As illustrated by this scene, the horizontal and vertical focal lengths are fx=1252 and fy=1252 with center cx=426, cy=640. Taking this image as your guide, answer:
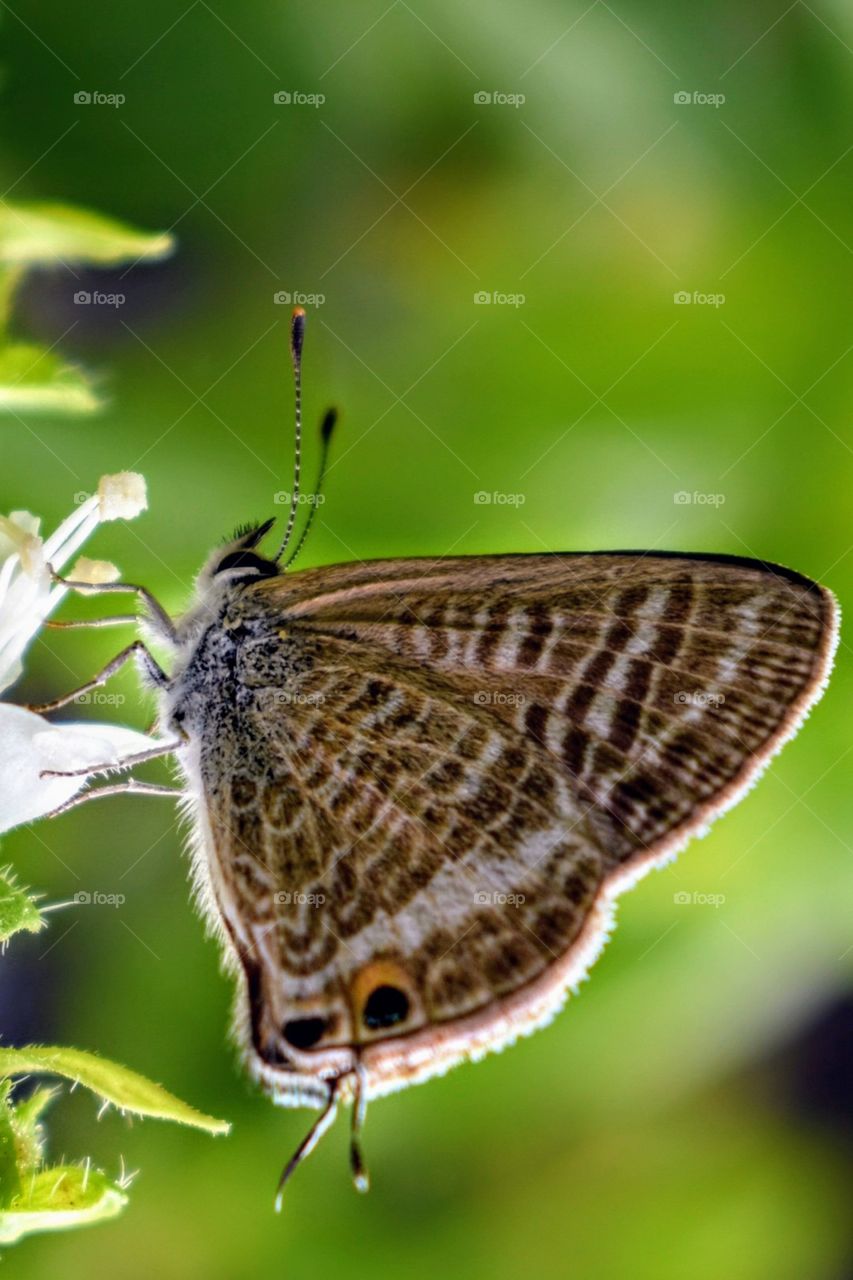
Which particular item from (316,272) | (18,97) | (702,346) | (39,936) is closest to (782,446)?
(702,346)

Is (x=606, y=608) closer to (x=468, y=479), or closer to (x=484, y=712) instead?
(x=484, y=712)

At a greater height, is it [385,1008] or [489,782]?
[489,782]
